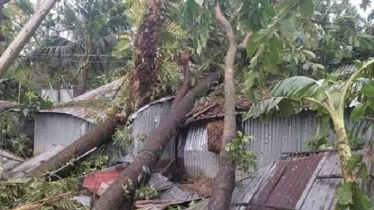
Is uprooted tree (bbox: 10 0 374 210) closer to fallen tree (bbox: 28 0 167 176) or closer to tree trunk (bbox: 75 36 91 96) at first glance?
fallen tree (bbox: 28 0 167 176)

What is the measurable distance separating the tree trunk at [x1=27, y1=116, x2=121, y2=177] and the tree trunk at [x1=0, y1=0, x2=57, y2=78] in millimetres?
5990

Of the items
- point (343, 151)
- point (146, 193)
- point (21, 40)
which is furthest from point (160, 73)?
point (21, 40)

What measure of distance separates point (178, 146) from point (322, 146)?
3804mm

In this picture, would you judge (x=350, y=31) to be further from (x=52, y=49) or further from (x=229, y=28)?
(x=52, y=49)

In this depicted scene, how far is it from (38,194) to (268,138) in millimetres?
3698

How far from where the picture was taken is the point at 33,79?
571 inches

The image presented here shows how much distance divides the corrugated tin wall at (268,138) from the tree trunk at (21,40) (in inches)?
183

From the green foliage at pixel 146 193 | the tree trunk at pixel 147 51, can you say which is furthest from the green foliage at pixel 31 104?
the green foliage at pixel 146 193

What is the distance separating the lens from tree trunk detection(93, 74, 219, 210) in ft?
22.4

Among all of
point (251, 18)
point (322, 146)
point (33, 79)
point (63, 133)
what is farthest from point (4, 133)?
point (251, 18)

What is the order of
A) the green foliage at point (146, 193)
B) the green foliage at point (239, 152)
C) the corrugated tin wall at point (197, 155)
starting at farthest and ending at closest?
1. the corrugated tin wall at point (197, 155)
2. the green foliage at point (146, 193)
3. the green foliage at point (239, 152)

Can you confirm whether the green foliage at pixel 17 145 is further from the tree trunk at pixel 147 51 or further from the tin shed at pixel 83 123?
the tree trunk at pixel 147 51

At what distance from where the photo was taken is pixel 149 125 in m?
9.52

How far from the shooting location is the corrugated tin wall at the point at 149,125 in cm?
929
